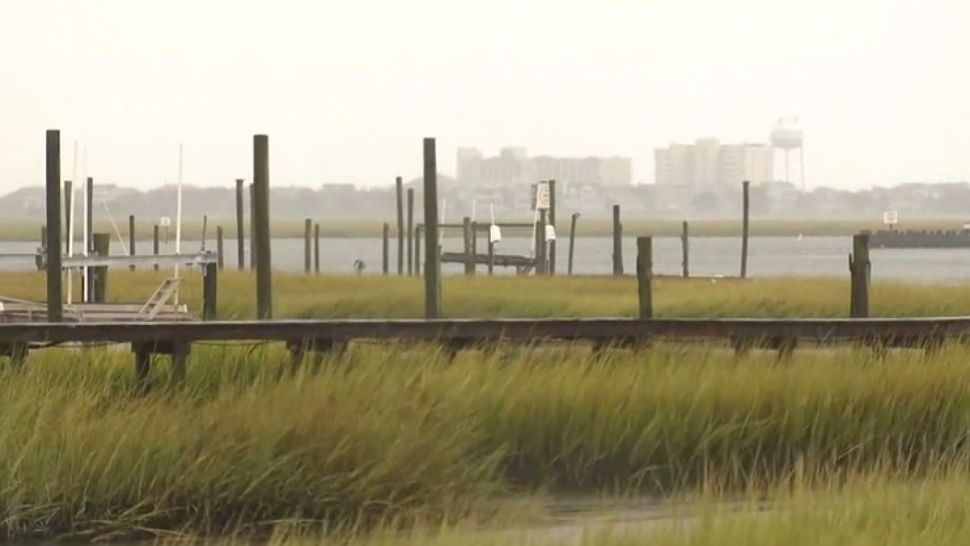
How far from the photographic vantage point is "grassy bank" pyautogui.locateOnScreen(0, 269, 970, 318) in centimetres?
2952

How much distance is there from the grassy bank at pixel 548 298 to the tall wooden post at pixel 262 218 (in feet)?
20.0

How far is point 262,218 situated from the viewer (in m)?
21.7

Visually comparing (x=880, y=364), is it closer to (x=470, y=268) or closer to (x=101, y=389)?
(x=101, y=389)

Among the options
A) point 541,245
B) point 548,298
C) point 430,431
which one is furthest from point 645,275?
point 541,245

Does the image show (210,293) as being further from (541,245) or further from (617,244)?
(541,245)

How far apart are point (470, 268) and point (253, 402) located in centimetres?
4166

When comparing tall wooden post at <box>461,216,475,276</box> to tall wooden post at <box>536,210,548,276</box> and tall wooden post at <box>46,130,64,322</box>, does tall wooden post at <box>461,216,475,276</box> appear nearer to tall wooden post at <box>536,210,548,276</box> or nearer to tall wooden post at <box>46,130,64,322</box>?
tall wooden post at <box>536,210,548,276</box>

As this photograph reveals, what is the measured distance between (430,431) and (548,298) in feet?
62.4

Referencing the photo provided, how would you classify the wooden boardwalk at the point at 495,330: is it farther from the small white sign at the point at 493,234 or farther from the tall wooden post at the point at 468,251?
the small white sign at the point at 493,234

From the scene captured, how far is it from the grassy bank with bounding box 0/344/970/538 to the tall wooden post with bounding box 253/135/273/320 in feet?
22.0

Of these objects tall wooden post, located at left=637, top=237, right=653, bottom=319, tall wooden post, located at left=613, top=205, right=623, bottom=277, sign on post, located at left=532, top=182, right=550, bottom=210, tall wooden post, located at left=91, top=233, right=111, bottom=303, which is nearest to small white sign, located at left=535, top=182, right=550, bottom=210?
sign on post, located at left=532, top=182, right=550, bottom=210

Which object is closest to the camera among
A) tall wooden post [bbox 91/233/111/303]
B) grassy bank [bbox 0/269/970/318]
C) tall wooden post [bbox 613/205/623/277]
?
tall wooden post [bbox 91/233/111/303]

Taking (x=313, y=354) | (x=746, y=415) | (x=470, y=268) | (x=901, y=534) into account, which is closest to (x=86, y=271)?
(x=313, y=354)

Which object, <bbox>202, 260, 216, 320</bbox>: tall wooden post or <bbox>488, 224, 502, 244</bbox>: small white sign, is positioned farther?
<bbox>488, 224, 502, 244</bbox>: small white sign
